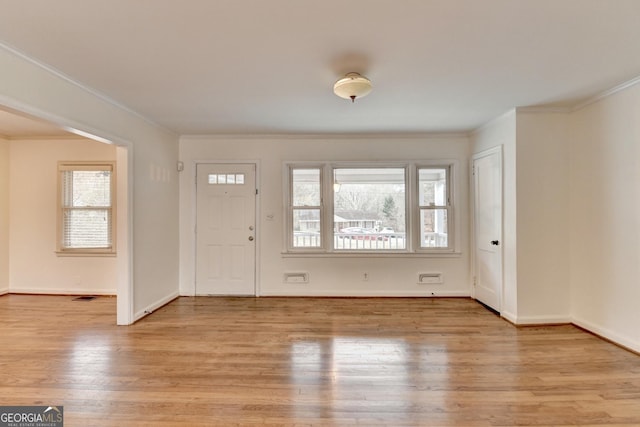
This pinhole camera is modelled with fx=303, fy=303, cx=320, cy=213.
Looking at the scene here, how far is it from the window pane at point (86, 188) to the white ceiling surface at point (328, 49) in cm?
199

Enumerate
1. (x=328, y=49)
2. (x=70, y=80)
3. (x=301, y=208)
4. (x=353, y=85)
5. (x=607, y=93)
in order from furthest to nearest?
(x=301, y=208) < (x=607, y=93) < (x=70, y=80) < (x=353, y=85) < (x=328, y=49)

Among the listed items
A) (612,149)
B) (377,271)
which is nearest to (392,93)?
(612,149)

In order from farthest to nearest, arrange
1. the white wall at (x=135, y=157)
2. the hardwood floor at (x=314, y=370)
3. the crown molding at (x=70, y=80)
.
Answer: the white wall at (x=135, y=157) < the crown molding at (x=70, y=80) < the hardwood floor at (x=314, y=370)

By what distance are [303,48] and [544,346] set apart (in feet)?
11.2

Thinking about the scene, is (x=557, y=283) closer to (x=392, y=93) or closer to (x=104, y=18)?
(x=392, y=93)

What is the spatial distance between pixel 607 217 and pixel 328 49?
321cm

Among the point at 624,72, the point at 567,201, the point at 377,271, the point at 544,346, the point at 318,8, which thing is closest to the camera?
the point at 318,8

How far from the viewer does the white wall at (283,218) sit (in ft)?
15.0

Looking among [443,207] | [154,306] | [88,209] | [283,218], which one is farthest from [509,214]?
[88,209]

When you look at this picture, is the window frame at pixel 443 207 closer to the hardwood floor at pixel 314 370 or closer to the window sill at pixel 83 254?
the hardwood floor at pixel 314 370

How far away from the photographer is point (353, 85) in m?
2.46

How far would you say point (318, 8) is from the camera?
1733 mm

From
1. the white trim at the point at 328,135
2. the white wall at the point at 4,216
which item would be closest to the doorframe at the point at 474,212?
the white trim at the point at 328,135

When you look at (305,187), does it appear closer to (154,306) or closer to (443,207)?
(443,207)
